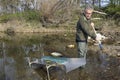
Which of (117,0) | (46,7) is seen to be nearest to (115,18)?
(117,0)

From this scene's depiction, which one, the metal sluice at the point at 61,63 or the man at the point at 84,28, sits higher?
the man at the point at 84,28

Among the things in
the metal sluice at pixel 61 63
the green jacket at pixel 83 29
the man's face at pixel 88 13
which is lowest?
the metal sluice at pixel 61 63

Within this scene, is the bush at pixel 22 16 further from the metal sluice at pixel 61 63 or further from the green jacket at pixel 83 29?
the metal sluice at pixel 61 63

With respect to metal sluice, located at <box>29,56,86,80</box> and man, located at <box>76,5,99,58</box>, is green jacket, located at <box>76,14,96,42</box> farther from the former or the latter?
metal sluice, located at <box>29,56,86,80</box>

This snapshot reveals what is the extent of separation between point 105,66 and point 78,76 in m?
1.62

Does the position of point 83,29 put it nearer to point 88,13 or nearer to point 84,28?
point 84,28

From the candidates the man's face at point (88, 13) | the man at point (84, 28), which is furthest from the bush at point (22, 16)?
the man's face at point (88, 13)

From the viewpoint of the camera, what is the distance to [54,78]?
308 inches

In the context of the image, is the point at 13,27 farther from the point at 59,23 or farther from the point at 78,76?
the point at 78,76

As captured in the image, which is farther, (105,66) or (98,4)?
(98,4)

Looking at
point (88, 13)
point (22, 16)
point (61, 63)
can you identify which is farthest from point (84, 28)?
point (22, 16)

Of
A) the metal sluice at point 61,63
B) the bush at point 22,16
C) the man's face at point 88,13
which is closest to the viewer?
the metal sluice at point 61,63

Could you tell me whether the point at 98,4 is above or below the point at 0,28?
above

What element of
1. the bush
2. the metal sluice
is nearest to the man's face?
the metal sluice
